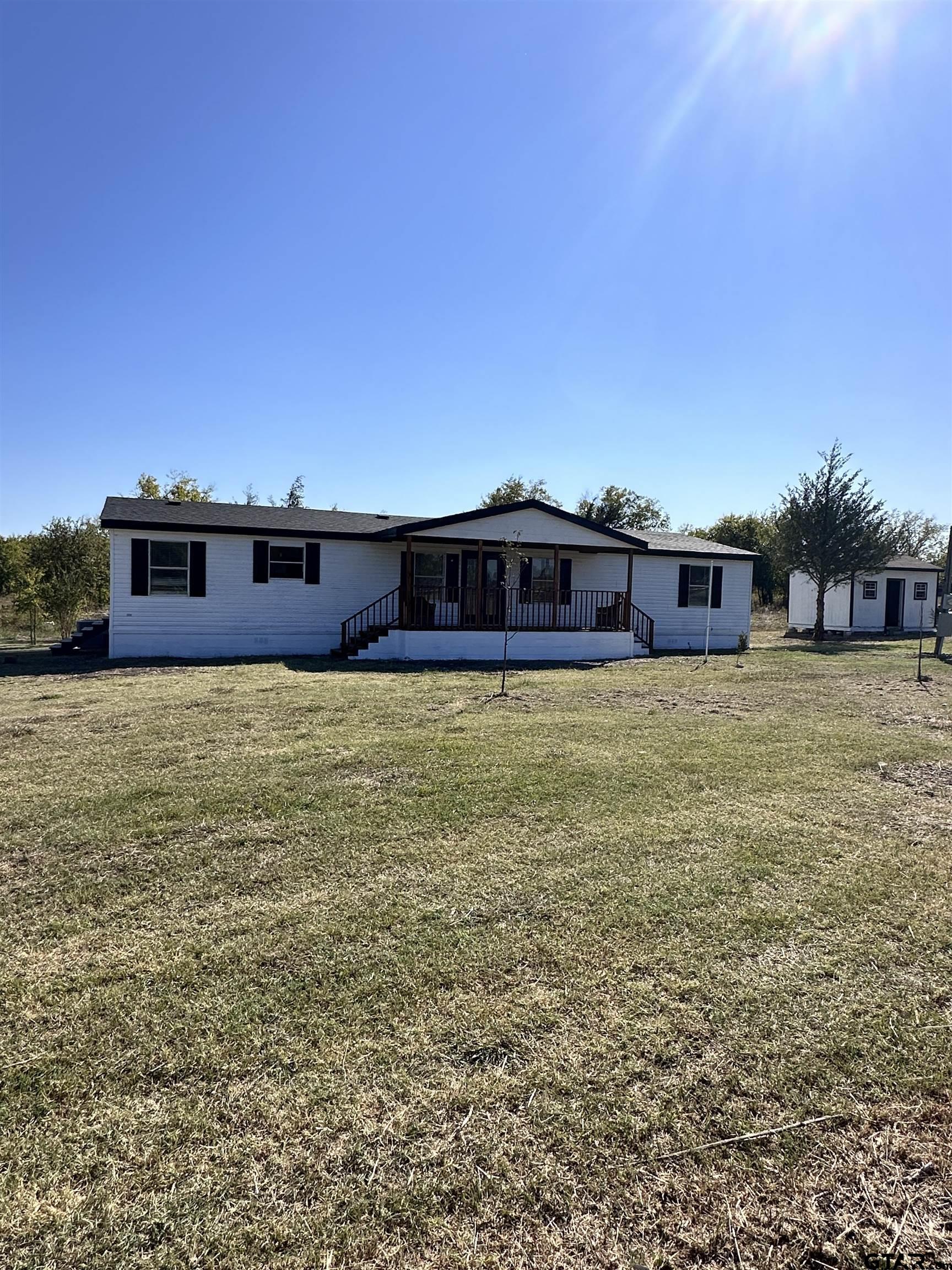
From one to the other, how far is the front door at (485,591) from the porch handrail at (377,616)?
1.72 metres

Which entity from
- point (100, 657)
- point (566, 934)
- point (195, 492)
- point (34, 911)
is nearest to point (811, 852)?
point (566, 934)

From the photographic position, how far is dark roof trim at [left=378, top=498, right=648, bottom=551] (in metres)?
15.3

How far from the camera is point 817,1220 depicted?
1.87 metres

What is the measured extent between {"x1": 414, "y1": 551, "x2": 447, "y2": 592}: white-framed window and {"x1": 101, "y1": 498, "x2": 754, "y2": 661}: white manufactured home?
0.12 ft

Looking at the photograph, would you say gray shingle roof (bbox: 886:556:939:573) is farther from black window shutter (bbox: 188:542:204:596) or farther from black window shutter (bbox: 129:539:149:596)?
black window shutter (bbox: 129:539:149:596)

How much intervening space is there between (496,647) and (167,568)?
7543mm

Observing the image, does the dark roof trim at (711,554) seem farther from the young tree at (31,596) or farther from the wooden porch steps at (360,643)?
the young tree at (31,596)

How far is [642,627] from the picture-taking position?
757 inches

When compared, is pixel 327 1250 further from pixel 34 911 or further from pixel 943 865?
pixel 943 865

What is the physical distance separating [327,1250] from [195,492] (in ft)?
123

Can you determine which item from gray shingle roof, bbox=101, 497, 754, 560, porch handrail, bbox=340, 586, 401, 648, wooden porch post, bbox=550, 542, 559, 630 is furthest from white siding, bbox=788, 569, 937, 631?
porch handrail, bbox=340, 586, 401, 648

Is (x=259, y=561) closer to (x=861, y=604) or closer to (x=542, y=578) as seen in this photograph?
(x=542, y=578)

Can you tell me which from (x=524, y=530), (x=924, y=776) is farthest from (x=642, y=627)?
(x=924, y=776)

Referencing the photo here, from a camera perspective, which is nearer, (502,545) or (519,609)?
(502,545)
